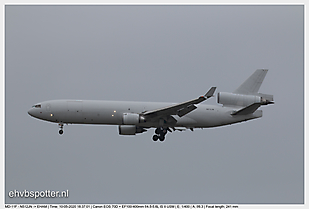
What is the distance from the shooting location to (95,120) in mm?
59344

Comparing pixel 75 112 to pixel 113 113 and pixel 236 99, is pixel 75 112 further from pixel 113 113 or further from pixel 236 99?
pixel 236 99

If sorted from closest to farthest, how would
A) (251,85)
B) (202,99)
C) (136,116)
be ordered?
(202,99) < (136,116) < (251,85)

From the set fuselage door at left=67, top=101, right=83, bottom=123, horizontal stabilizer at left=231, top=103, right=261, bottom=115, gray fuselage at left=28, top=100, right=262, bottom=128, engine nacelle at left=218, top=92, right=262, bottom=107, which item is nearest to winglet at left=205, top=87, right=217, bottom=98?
engine nacelle at left=218, top=92, right=262, bottom=107

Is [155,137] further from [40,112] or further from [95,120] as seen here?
[40,112]

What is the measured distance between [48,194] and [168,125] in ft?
51.8

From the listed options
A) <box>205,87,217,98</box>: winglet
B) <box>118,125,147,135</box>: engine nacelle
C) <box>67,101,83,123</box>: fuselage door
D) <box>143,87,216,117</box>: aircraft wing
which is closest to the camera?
<box>205,87,217,98</box>: winglet

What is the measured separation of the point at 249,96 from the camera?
61469 millimetres

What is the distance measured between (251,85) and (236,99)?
2763 millimetres

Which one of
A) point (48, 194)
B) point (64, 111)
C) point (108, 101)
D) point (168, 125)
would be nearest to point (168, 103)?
point (168, 125)

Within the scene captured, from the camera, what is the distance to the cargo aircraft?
5906 cm

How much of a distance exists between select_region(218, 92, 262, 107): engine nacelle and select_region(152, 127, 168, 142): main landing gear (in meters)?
7.47

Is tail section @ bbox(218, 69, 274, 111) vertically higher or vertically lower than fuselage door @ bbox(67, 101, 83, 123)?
higher

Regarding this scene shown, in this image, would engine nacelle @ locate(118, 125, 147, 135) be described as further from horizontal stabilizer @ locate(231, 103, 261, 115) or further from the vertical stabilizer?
the vertical stabilizer

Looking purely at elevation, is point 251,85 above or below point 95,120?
above
